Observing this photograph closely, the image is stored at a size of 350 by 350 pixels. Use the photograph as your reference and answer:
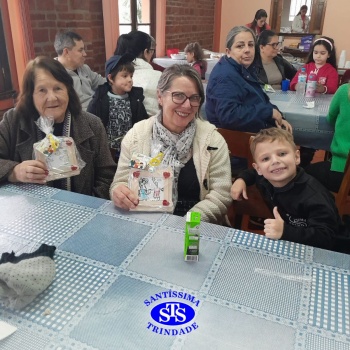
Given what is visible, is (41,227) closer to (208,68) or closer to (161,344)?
(161,344)

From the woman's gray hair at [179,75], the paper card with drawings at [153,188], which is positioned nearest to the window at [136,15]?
the woman's gray hair at [179,75]

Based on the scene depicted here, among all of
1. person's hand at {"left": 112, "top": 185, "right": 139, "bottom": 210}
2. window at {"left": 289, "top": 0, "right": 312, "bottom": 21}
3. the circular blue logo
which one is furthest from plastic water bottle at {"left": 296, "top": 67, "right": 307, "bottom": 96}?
window at {"left": 289, "top": 0, "right": 312, "bottom": 21}

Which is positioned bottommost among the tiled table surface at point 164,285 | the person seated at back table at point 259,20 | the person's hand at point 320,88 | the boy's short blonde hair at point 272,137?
the tiled table surface at point 164,285

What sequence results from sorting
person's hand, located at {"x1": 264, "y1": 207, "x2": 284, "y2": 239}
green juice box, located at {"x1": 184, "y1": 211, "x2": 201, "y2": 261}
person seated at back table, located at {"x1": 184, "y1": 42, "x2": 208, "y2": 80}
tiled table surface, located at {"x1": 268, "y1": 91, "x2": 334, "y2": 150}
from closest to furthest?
green juice box, located at {"x1": 184, "y1": 211, "x2": 201, "y2": 261}, person's hand, located at {"x1": 264, "y1": 207, "x2": 284, "y2": 239}, tiled table surface, located at {"x1": 268, "y1": 91, "x2": 334, "y2": 150}, person seated at back table, located at {"x1": 184, "y1": 42, "x2": 208, "y2": 80}

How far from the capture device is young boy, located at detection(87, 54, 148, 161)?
9.38 ft

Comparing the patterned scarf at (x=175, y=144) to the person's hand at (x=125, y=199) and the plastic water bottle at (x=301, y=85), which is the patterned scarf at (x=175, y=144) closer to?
the person's hand at (x=125, y=199)

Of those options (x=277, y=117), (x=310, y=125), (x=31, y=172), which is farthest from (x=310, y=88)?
(x=31, y=172)

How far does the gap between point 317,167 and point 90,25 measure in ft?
10.8

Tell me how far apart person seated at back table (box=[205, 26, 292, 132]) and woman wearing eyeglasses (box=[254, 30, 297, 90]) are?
4.08 ft

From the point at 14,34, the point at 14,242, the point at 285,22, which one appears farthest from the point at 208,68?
the point at 14,242

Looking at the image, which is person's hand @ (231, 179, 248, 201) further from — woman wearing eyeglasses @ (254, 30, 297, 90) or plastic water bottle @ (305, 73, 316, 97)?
woman wearing eyeglasses @ (254, 30, 297, 90)

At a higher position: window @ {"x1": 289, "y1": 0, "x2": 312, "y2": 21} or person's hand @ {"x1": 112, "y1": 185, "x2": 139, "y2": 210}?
window @ {"x1": 289, "y1": 0, "x2": 312, "y2": 21}

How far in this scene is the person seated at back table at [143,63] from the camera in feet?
10.3

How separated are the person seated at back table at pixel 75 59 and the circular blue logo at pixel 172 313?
277 cm
